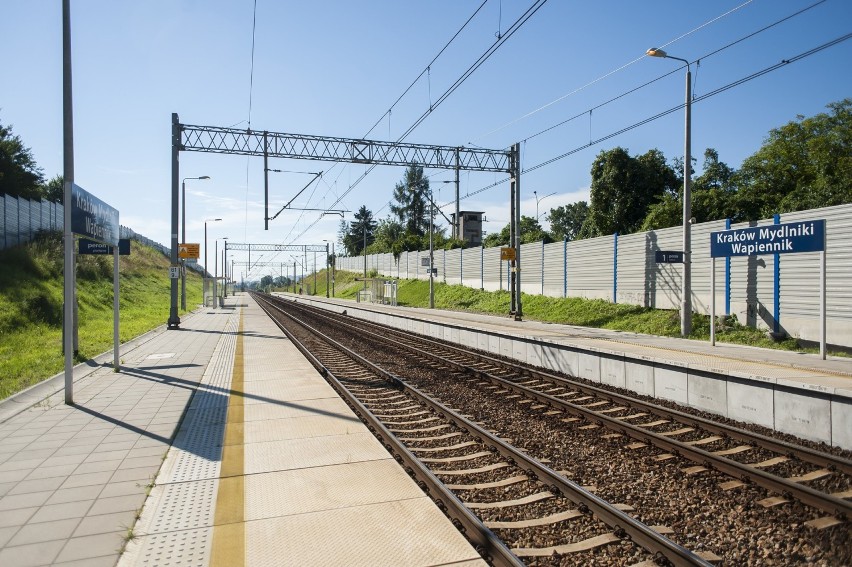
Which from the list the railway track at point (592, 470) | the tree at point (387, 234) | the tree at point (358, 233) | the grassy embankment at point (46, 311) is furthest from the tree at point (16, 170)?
the tree at point (358, 233)

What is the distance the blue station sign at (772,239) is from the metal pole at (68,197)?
13.8m

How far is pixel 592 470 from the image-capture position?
21.8ft

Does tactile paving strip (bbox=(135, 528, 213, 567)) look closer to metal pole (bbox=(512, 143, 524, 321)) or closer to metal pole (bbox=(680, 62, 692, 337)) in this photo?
metal pole (bbox=(680, 62, 692, 337))

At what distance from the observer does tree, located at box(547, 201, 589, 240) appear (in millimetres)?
113350

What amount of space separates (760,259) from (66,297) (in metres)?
18.5

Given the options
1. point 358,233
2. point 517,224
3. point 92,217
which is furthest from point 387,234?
point 92,217

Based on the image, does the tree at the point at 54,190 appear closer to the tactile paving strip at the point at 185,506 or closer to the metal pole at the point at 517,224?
the metal pole at the point at 517,224

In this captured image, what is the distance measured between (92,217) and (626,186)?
41425mm

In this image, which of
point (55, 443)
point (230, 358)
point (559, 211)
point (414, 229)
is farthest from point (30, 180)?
point (559, 211)

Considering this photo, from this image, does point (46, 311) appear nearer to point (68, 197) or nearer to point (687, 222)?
point (68, 197)

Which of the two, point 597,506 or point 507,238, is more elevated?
point 507,238

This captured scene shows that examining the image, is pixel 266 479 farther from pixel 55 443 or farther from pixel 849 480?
pixel 849 480

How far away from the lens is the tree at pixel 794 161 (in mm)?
38875

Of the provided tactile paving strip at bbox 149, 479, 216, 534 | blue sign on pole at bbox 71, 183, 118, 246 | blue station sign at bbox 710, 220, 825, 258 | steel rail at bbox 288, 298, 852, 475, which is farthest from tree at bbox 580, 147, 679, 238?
tactile paving strip at bbox 149, 479, 216, 534
